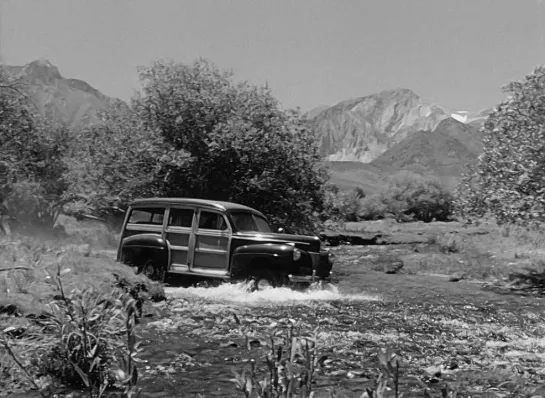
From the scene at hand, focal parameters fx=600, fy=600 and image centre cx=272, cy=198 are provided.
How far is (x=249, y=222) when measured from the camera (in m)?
15.5

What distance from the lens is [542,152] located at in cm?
1927

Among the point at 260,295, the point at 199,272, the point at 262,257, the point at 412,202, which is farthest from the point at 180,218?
the point at 412,202

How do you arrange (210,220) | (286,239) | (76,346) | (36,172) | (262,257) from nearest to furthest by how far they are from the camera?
(76,346) < (262,257) < (286,239) < (210,220) < (36,172)

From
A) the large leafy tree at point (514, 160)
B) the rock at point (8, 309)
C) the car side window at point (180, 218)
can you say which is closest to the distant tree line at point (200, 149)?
the large leafy tree at point (514, 160)

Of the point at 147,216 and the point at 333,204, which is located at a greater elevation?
the point at 333,204

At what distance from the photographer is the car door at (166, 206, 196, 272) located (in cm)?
1515

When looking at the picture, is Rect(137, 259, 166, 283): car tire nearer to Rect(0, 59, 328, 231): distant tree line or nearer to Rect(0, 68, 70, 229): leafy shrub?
Rect(0, 59, 328, 231): distant tree line

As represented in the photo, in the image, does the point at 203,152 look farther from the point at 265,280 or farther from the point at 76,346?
the point at 76,346

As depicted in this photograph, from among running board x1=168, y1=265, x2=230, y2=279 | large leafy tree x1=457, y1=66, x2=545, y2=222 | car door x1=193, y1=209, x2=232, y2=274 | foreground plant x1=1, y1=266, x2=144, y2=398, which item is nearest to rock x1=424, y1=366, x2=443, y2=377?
foreground plant x1=1, y1=266, x2=144, y2=398

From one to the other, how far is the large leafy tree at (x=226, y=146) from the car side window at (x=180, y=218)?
1075cm

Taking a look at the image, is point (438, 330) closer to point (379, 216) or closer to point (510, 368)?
point (510, 368)

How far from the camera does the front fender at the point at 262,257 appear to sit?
547 inches

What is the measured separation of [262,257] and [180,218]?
8.71 ft

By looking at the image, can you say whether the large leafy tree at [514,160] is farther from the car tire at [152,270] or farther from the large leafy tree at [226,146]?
the car tire at [152,270]
